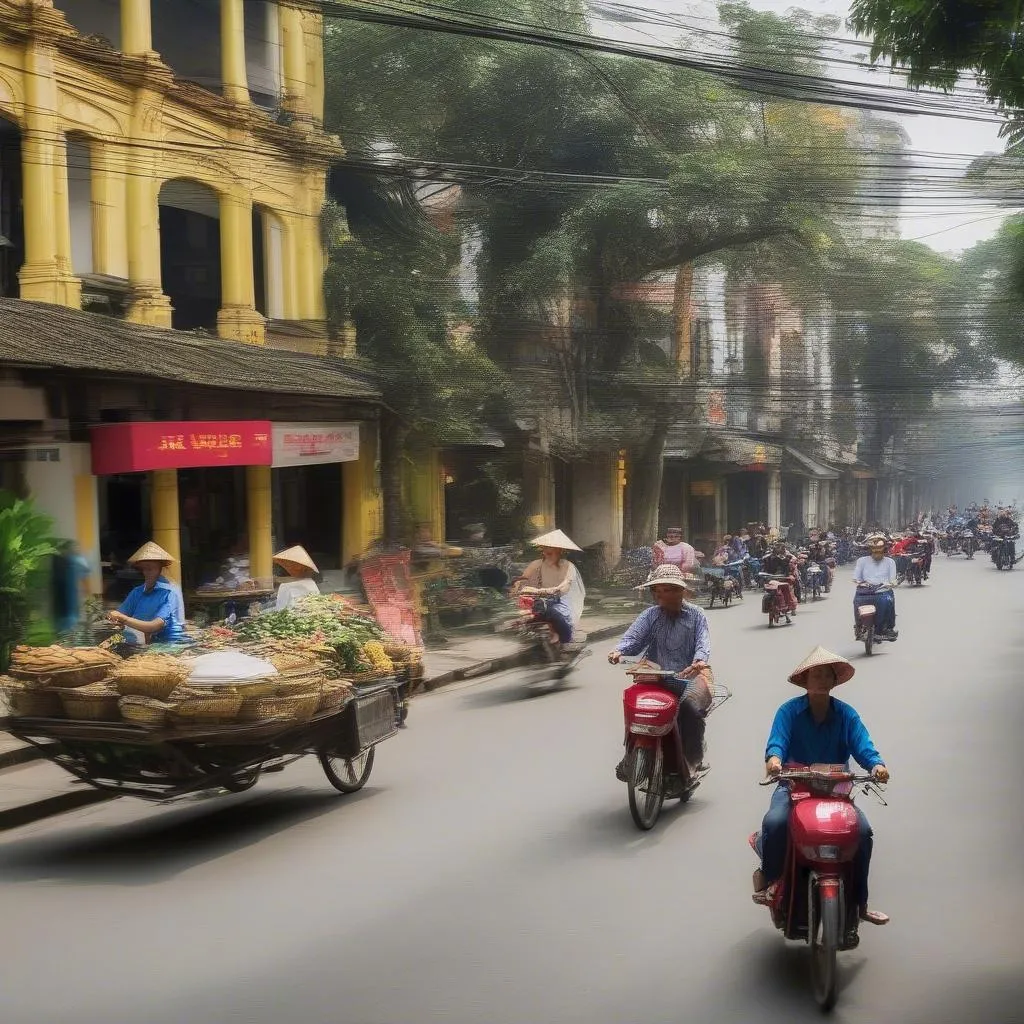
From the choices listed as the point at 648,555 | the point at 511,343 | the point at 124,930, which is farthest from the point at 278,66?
the point at 124,930

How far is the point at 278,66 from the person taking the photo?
20.6 m

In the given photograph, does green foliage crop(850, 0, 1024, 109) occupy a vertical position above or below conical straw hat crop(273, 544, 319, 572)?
above

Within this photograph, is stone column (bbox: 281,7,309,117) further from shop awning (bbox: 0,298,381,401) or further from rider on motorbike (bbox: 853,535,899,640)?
rider on motorbike (bbox: 853,535,899,640)

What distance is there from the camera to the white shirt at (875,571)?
16531mm

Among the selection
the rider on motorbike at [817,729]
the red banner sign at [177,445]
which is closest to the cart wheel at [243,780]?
the rider on motorbike at [817,729]

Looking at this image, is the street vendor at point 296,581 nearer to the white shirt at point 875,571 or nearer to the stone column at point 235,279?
the white shirt at point 875,571

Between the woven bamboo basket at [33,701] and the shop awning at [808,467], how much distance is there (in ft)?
119

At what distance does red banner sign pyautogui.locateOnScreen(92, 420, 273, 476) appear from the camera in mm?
14617

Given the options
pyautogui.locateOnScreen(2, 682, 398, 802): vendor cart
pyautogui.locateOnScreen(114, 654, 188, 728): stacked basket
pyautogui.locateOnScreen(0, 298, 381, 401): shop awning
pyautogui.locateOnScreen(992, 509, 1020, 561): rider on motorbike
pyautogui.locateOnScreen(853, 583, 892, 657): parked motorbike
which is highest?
pyautogui.locateOnScreen(0, 298, 381, 401): shop awning

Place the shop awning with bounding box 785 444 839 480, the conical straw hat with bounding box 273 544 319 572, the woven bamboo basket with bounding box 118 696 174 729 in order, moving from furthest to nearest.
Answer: the shop awning with bounding box 785 444 839 480
the conical straw hat with bounding box 273 544 319 572
the woven bamboo basket with bounding box 118 696 174 729

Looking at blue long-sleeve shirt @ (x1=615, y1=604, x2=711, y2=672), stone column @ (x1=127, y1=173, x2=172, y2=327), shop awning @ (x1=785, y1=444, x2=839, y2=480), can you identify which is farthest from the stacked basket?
shop awning @ (x1=785, y1=444, x2=839, y2=480)

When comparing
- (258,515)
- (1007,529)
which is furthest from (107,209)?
(1007,529)

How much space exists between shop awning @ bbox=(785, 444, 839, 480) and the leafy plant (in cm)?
3183

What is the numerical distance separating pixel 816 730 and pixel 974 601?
798 inches
